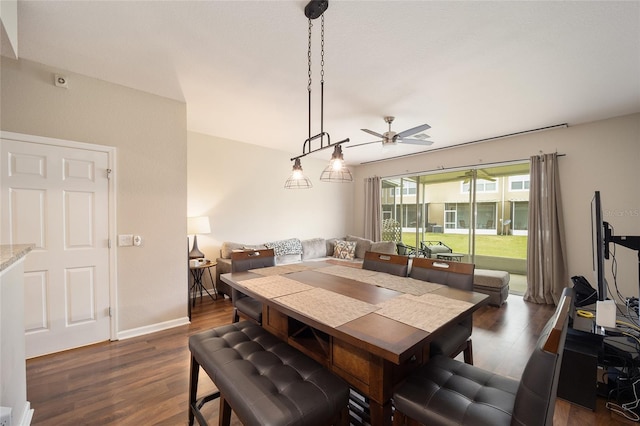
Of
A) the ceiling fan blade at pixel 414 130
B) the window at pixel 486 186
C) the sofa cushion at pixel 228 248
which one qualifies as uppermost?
the ceiling fan blade at pixel 414 130

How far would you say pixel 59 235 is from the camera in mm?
2520

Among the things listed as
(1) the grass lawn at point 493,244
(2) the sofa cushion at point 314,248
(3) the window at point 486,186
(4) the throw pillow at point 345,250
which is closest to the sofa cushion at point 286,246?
(2) the sofa cushion at point 314,248

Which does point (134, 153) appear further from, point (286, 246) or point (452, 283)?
point (452, 283)

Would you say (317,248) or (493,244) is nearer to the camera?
(493,244)

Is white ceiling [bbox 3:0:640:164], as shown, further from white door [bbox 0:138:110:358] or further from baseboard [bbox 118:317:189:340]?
baseboard [bbox 118:317:189:340]

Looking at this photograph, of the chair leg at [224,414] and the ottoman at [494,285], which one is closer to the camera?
the chair leg at [224,414]

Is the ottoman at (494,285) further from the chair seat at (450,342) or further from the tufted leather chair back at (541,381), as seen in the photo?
the tufted leather chair back at (541,381)

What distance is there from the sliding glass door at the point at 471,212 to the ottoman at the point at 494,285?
1.13 metres

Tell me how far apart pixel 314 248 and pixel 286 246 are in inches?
28.2

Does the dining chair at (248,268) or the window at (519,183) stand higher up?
the window at (519,183)

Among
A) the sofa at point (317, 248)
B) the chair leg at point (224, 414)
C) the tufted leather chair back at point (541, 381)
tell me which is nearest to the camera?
the tufted leather chair back at point (541, 381)

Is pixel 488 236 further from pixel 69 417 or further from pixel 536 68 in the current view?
pixel 69 417

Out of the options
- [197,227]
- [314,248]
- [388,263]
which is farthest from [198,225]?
[388,263]

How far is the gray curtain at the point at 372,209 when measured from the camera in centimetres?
640
